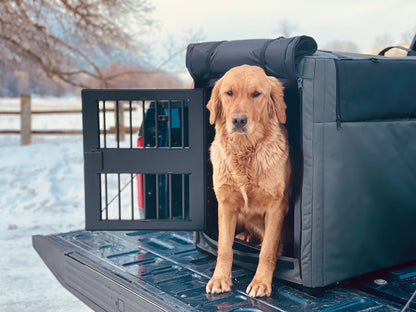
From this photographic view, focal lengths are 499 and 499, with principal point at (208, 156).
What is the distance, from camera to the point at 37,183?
7449mm

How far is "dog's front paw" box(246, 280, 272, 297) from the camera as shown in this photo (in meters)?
2.48

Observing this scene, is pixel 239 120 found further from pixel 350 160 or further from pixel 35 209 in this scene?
pixel 35 209

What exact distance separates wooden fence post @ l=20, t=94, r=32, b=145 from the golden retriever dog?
9469 millimetres

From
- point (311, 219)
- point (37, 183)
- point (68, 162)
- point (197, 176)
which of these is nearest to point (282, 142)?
point (311, 219)

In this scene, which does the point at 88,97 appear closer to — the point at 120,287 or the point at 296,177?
the point at 120,287

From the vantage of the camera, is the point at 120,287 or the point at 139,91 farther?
the point at 139,91

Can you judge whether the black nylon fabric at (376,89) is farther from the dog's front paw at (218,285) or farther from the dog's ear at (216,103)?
the dog's front paw at (218,285)

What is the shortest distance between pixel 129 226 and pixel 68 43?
8147mm

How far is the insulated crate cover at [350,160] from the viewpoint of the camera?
97.9 inches

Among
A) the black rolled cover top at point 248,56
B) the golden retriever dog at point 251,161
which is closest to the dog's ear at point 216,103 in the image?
the golden retriever dog at point 251,161

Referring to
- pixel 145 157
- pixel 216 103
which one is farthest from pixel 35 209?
pixel 216 103

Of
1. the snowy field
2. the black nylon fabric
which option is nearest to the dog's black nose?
the black nylon fabric

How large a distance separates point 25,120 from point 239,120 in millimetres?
9834

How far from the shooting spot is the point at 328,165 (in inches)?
98.6
